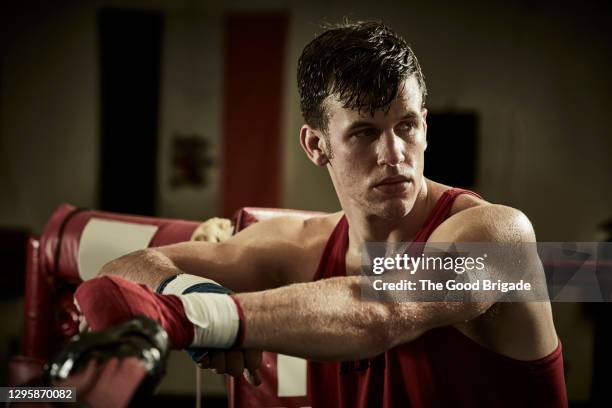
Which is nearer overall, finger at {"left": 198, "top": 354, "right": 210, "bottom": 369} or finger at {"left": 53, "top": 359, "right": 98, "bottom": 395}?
finger at {"left": 53, "top": 359, "right": 98, "bottom": 395}

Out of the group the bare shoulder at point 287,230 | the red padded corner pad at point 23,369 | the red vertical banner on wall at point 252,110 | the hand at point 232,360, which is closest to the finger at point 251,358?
the hand at point 232,360

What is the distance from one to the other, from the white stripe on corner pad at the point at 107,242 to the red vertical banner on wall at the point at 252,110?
6.24ft

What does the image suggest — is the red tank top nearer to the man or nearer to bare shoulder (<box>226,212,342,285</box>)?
the man

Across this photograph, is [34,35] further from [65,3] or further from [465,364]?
[465,364]

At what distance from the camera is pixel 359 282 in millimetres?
881

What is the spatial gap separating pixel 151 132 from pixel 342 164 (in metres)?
2.76

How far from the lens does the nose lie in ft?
3.52

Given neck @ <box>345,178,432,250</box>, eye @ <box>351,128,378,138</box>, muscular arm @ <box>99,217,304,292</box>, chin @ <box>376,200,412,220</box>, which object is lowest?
muscular arm @ <box>99,217,304,292</box>

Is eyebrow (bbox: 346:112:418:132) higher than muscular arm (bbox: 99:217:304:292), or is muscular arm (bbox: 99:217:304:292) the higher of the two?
eyebrow (bbox: 346:112:418:132)

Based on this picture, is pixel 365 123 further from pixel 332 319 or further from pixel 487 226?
pixel 332 319

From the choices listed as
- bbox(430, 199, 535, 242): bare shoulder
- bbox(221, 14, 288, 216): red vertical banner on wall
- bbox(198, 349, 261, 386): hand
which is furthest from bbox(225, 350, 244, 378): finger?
bbox(221, 14, 288, 216): red vertical banner on wall

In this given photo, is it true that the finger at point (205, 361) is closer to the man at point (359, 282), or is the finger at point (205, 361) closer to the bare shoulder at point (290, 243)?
the man at point (359, 282)

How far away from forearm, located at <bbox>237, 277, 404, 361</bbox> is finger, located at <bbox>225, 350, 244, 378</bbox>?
0.10ft

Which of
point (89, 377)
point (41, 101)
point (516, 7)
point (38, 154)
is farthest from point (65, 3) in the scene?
point (89, 377)
